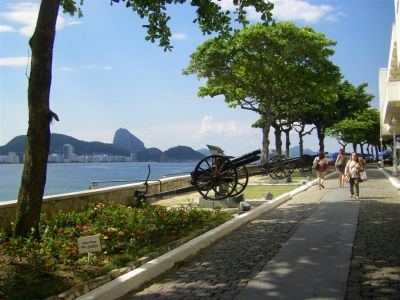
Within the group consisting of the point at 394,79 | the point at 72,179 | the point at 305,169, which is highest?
the point at 394,79

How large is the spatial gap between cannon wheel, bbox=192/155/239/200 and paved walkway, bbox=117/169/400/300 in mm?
2749

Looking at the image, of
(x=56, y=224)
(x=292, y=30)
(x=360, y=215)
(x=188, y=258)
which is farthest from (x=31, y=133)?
(x=292, y=30)

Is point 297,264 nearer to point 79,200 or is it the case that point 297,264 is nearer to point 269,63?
point 79,200

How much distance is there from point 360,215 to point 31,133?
7.98 m

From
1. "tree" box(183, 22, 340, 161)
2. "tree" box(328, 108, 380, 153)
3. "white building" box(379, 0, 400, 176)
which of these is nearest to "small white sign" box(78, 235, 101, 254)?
"white building" box(379, 0, 400, 176)

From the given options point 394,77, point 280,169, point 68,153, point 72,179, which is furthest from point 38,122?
point 68,153

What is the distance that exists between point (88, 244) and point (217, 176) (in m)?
7.96

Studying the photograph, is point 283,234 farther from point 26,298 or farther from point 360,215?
point 26,298

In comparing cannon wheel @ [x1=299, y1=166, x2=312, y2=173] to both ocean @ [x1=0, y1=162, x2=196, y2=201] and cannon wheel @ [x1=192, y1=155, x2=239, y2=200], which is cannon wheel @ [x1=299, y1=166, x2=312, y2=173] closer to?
ocean @ [x1=0, y1=162, x2=196, y2=201]

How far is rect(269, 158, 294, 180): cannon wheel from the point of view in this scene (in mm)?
26141

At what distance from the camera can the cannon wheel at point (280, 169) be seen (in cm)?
2614

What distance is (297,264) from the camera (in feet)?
22.7

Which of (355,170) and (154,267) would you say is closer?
(154,267)

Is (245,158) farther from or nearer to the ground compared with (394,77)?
nearer to the ground
